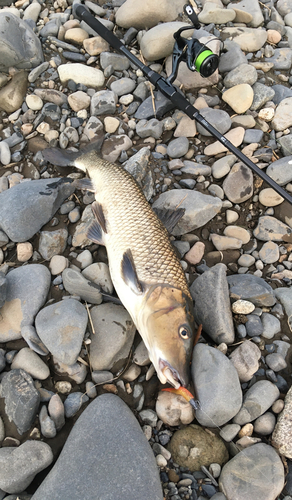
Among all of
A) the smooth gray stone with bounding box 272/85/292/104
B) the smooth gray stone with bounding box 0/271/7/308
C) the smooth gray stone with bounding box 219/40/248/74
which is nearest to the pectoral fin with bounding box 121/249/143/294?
the smooth gray stone with bounding box 0/271/7/308

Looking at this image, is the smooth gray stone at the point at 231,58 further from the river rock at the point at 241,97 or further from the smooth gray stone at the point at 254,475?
the smooth gray stone at the point at 254,475

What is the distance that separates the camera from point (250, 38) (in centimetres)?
509

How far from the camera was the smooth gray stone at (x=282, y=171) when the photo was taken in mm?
3976

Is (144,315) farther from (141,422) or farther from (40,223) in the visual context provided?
(40,223)

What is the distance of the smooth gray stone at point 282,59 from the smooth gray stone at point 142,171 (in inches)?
105

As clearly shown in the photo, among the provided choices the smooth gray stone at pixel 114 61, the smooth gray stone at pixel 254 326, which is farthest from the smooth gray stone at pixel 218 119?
the smooth gray stone at pixel 254 326

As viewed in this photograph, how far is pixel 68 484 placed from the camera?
2338 mm

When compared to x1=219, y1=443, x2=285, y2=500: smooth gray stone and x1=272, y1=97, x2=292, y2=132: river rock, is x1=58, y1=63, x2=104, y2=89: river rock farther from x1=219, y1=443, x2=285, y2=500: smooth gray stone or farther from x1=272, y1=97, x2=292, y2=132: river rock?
x1=219, y1=443, x2=285, y2=500: smooth gray stone

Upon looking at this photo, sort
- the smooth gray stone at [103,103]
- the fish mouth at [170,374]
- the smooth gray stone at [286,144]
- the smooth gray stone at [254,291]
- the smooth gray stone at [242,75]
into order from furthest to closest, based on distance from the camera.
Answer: the smooth gray stone at [242,75]
the smooth gray stone at [103,103]
the smooth gray stone at [286,144]
the smooth gray stone at [254,291]
the fish mouth at [170,374]

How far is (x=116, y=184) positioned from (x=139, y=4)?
328 cm

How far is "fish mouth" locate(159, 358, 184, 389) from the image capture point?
99.3 inches

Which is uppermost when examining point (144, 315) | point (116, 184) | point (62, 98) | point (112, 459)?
point (62, 98)

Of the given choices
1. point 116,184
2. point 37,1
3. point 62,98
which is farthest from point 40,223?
point 37,1

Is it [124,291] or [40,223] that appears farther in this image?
[40,223]
